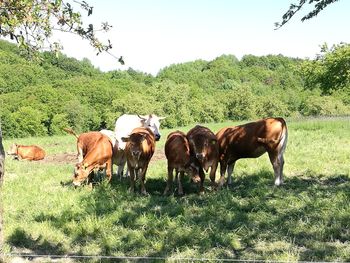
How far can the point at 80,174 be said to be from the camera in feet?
32.0

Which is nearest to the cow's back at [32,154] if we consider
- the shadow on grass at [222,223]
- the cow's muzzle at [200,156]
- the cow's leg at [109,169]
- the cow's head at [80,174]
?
the cow's leg at [109,169]

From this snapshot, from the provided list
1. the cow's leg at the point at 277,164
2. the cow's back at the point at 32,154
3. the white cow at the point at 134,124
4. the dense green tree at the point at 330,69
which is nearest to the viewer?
the cow's leg at the point at 277,164

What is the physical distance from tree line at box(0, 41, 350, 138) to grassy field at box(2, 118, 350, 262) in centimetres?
3778

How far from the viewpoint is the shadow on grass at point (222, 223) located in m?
5.88

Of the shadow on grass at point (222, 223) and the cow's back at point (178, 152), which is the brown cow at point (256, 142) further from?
the cow's back at point (178, 152)

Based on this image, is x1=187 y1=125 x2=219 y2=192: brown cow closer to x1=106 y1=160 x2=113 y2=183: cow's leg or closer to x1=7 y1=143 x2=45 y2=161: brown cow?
x1=106 y1=160 x2=113 y2=183: cow's leg

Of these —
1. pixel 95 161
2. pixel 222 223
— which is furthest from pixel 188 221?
pixel 95 161

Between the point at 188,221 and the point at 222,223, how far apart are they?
0.54 m

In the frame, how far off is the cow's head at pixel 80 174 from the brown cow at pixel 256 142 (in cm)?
305

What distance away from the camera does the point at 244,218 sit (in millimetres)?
7102

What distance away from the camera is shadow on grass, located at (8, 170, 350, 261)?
5875 mm

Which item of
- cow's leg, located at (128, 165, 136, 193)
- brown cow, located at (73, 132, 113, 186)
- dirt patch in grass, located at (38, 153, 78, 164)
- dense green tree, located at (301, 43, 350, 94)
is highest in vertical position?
dense green tree, located at (301, 43, 350, 94)

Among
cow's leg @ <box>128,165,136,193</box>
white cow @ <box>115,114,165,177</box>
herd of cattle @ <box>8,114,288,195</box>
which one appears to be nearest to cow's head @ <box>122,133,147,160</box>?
herd of cattle @ <box>8,114,288,195</box>

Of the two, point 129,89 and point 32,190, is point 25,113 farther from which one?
point 32,190
